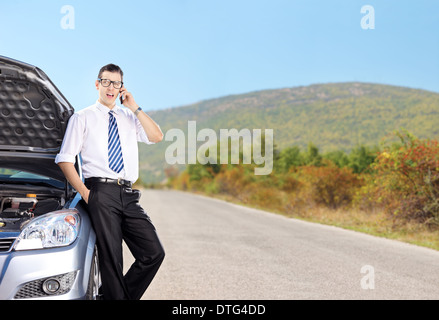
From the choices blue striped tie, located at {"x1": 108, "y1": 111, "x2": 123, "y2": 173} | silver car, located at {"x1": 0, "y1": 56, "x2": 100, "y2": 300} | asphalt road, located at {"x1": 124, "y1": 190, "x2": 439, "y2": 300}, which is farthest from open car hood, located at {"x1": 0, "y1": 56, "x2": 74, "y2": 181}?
asphalt road, located at {"x1": 124, "y1": 190, "x2": 439, "y2": 300}

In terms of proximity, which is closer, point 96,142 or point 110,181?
point 110,181

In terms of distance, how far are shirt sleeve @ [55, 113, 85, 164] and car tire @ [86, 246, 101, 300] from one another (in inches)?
30.3

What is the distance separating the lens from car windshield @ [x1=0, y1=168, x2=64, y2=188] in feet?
16.7

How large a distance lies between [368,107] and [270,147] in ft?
192

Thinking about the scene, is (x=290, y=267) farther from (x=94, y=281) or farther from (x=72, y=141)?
(x=72, y=141)

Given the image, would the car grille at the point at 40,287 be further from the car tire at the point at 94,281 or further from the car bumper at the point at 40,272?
the car tire at the point at 94,281

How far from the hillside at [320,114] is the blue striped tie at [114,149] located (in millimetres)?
79741

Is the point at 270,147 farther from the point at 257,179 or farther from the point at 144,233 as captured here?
the point at 144,233

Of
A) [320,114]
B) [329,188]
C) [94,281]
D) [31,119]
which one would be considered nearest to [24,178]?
[31,119]

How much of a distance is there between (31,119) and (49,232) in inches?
55.4

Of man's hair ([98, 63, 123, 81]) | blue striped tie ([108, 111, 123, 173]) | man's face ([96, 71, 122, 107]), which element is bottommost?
blue striped tie ([108, 111, 123, 173])

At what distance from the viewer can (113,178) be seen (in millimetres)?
4109

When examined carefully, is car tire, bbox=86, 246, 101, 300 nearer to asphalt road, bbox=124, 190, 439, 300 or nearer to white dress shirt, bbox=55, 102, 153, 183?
white dress shirt, bbox=55, 102, 153, 183

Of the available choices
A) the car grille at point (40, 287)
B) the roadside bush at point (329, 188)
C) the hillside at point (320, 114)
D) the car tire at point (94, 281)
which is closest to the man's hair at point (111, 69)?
the car tire at point (94, 281)
